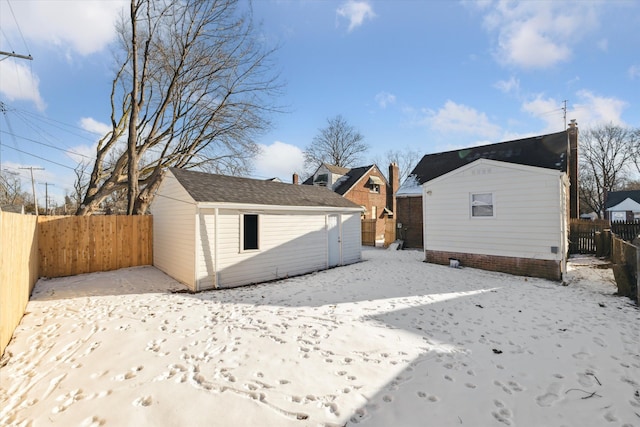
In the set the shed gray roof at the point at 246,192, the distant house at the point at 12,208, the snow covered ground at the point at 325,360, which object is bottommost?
the snow covered ground at the point at 325,360

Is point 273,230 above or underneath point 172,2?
underneath

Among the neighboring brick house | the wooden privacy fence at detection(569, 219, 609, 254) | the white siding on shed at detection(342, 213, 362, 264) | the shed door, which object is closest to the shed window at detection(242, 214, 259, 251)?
the shed door

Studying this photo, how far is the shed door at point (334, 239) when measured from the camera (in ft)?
41.4

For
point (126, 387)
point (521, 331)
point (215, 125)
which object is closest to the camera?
point (126, 387)

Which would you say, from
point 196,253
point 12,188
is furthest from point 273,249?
point 12,188

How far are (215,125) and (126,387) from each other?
16.7 m

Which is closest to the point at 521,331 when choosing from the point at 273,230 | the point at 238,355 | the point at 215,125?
the point at 238,355

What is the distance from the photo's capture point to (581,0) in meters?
7.02

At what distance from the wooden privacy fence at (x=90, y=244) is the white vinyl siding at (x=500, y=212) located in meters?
12.0

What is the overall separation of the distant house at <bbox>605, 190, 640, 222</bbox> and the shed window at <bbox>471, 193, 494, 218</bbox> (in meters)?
39.0

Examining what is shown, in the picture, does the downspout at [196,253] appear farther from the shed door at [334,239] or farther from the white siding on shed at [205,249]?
the shed door at [334,239]

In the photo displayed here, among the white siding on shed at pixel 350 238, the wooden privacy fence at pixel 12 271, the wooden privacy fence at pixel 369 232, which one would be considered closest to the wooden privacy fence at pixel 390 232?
the wooden privacy fence at pixel 369 232

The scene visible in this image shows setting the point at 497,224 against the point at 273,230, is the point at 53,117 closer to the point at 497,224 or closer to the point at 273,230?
the point at 273,230

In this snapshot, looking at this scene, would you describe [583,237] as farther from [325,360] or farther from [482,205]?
[325,360]
